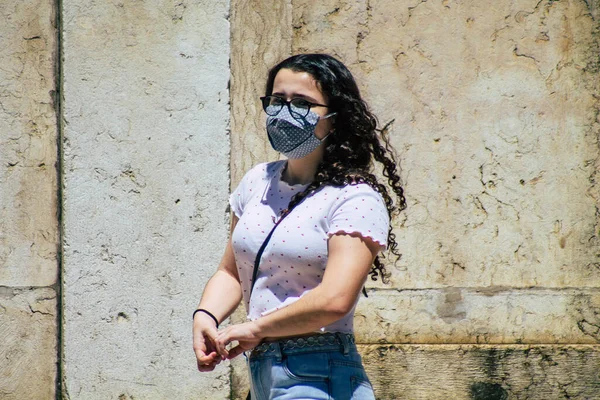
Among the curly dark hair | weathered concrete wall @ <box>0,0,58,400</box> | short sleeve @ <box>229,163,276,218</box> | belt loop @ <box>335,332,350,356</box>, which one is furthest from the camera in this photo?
weathered concrete wall @ <box>0,0,58,400</box>

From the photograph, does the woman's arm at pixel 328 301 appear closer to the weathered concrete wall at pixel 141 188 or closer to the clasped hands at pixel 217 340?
the clasped hands at pixel 217 340

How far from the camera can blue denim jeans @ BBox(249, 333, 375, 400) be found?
226 centimetres

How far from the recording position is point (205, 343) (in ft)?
7.97

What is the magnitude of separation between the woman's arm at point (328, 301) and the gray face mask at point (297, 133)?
0.35 meters

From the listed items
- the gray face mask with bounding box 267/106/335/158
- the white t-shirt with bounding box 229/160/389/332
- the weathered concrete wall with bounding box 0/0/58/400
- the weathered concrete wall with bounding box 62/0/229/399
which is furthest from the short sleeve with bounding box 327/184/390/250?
the weathered concrete wall with bounding box 0/0/58/400

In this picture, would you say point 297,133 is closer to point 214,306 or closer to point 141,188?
point 214,306

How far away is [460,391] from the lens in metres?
4.00

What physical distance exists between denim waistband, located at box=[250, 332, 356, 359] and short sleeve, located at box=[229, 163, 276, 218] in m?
0.51

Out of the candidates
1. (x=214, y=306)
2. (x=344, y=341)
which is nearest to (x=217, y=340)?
(x=214, y=306)

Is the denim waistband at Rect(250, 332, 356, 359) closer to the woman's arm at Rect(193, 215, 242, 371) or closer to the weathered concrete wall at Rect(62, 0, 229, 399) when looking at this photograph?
the woman's arm at Rect(193, 215, 242, 371)

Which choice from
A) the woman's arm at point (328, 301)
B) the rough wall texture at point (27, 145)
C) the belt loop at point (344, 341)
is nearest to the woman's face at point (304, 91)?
the woman's arm at point (328, 301)

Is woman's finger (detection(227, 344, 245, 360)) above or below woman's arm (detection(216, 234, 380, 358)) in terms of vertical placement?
below

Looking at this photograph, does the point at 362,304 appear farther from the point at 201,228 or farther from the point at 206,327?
the point at 206,327

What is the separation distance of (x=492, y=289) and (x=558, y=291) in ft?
1.02
